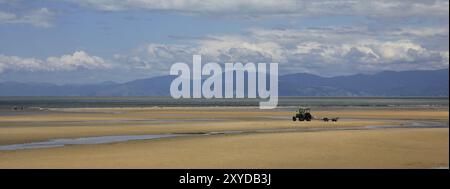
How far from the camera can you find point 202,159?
28391 millimetres

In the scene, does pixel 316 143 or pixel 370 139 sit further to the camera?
pixel 370 139

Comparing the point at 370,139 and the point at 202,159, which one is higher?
the point at 370,139

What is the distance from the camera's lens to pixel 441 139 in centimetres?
3981

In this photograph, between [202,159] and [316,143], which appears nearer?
[202,159]

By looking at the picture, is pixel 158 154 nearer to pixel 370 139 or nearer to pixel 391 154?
pixel 391 154
